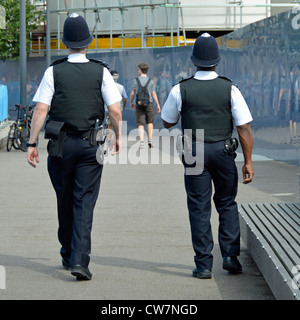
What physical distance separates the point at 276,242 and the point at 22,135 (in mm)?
14240

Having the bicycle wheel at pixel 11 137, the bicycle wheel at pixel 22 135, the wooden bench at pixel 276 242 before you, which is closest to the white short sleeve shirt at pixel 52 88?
the wooden bench at pixel 276 242

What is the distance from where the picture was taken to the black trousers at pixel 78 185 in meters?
6.67

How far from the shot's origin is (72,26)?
673cm

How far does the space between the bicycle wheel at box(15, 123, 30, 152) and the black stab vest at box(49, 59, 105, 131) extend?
43.3 feet

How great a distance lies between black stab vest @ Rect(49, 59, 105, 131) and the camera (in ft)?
21.8

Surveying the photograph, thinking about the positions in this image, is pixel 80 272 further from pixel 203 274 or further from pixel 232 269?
pixel 232 269

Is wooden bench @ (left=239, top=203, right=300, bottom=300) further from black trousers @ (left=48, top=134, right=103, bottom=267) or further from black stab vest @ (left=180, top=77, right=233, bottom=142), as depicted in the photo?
black trousers @ (left=48, top=134, right=103, bottom=267)

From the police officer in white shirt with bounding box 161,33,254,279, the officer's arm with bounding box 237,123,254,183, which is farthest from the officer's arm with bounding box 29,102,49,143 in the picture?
the officer's arm with bounding box 237,123,254,183

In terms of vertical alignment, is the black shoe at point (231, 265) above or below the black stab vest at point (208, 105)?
below

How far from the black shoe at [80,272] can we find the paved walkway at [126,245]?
0.06 m

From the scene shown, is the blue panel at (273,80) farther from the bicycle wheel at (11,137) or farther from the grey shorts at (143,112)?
the bicycle wheel at (11,137)

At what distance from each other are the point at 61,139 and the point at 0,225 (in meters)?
2.77

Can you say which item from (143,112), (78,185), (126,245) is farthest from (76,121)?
(143,112)

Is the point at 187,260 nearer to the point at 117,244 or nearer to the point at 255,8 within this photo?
the point at 117,244
